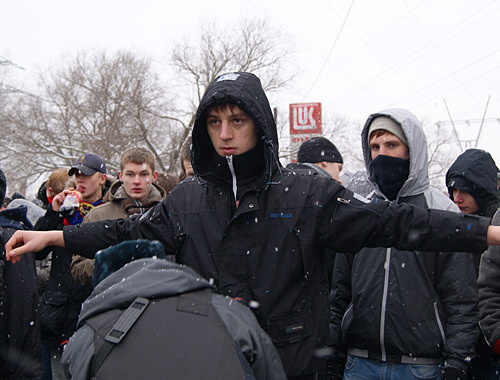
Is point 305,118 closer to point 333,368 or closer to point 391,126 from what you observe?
point 391,126

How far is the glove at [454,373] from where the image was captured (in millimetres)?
2607

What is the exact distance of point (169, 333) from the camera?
4.27 ft

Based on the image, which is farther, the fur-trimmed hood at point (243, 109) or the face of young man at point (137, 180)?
the face of young man at point (137, 180)

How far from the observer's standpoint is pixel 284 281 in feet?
6.79

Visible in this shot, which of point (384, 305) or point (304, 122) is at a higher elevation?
point (304, 122)

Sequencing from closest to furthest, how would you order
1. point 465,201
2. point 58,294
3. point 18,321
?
point 18,321 < point 465,201 < point 58,294

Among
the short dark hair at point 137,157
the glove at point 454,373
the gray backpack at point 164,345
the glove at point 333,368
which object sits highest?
the short dark hair at point 137,157

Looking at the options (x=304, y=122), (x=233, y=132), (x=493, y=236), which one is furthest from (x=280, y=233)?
(x=304, y=122)

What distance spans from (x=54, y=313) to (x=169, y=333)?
3046mm

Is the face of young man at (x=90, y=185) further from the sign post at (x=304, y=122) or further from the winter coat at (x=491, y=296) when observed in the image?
the sign post at (x=304, y=122)

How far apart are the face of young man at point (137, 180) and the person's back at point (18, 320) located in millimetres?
1135

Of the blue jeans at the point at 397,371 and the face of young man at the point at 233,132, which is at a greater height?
the face of young man at the point at 233,132

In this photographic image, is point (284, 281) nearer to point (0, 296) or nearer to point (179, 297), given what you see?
point (179, 297)

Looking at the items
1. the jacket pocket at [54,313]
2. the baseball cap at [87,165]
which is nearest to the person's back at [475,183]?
the baseball cap at [87,165]
